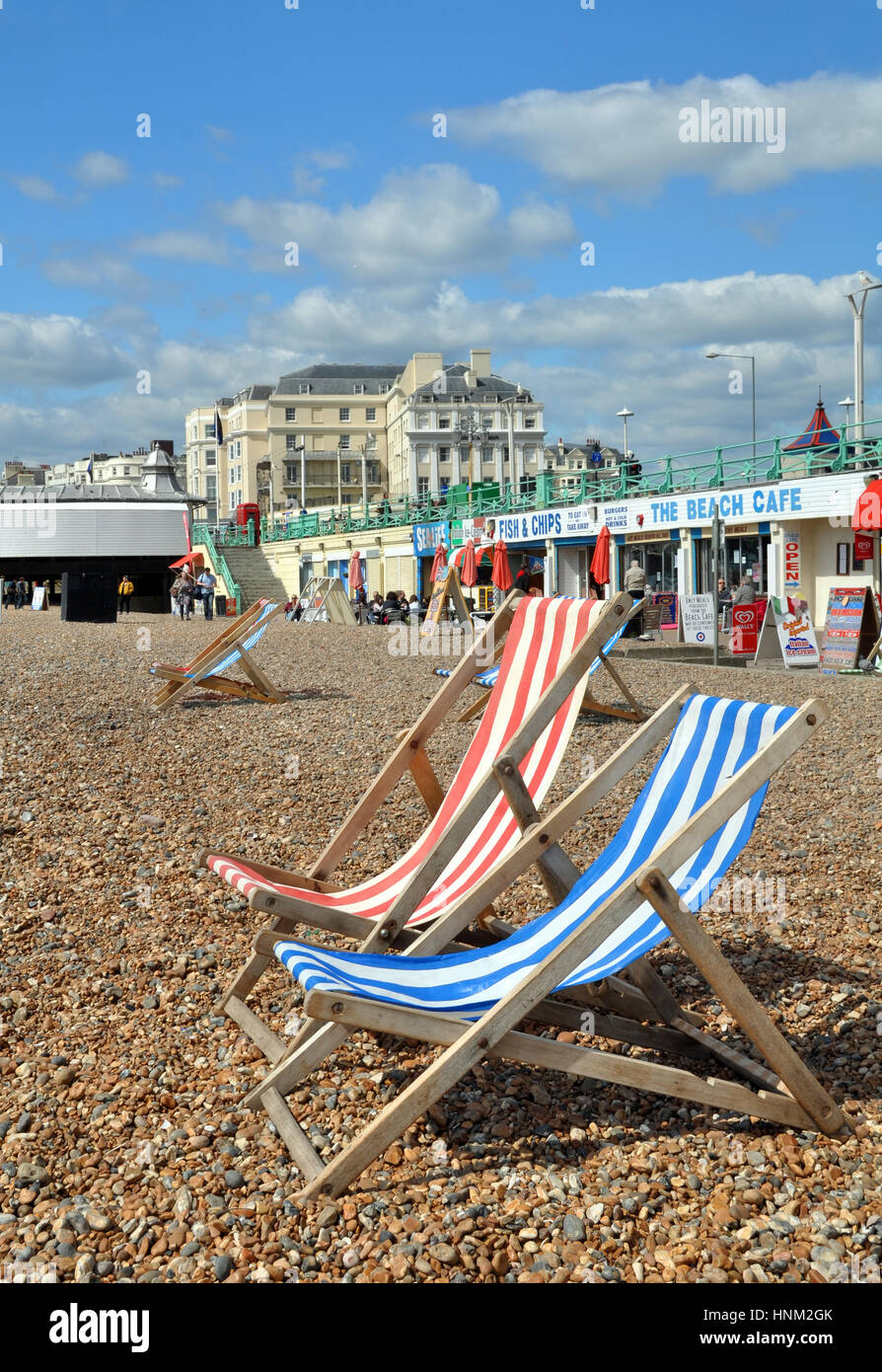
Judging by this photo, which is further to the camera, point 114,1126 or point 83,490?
point 83,490

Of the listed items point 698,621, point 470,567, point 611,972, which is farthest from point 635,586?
point 611,972

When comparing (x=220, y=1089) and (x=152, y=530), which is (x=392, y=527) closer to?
(x=152, y=530)

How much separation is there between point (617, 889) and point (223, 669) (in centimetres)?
738

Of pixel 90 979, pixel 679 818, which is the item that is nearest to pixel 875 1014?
pixel 679 818

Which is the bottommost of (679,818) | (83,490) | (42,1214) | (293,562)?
(42,1214)

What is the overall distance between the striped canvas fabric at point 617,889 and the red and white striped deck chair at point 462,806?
275 mm

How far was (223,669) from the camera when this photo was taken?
979 centimetres

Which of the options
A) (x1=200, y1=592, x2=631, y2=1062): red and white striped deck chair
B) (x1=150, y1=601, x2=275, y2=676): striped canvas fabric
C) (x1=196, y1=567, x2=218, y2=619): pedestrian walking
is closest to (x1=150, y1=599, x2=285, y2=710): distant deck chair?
(x1=150, y1=601, x2=275, y2=676): striped canvas fabric

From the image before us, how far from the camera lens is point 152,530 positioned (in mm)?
39406

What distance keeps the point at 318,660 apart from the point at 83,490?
99.0ft

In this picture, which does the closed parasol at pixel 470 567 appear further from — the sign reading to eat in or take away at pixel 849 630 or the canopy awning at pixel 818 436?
the sign reading to eat in or take away at pixel 849 630

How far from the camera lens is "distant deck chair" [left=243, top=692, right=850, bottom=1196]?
2.38m

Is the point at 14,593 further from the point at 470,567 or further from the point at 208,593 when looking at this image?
the point at 470,567

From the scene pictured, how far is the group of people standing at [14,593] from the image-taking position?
37500 millimetres
